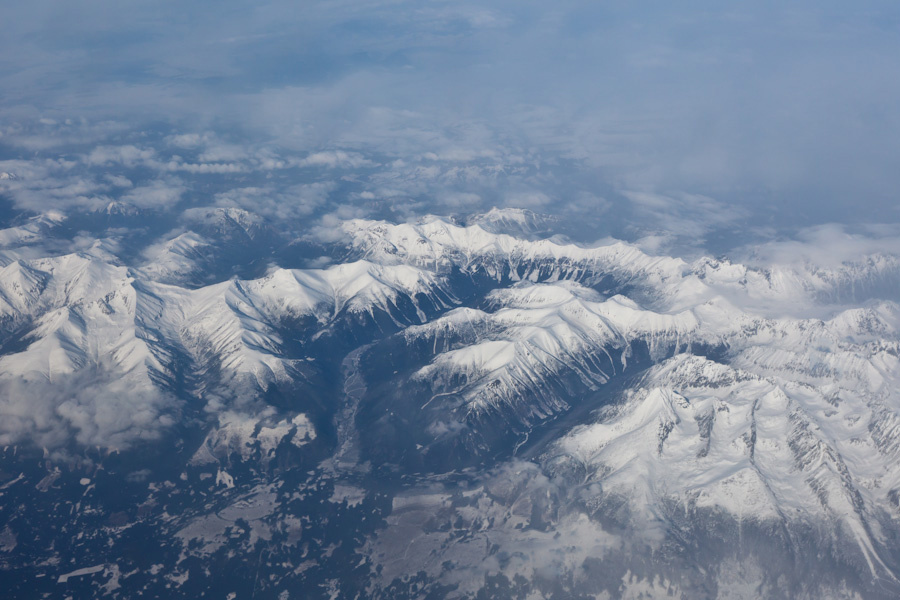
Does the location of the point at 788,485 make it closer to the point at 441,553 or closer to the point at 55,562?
the point at 441,553

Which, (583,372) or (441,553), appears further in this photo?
(583,372)

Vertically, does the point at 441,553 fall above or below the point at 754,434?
below

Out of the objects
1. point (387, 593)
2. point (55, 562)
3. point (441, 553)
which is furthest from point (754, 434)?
point (55, 562)

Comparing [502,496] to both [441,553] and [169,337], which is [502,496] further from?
[169,337]

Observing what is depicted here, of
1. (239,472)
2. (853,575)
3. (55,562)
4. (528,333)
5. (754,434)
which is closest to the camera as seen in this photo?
(853,575)

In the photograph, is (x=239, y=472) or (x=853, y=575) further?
(x=239, y=472)

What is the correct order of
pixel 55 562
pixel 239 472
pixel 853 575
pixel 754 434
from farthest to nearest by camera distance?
pixel 239 472 < pixel 754 434 < pixel 55 562 < pixel 853 575

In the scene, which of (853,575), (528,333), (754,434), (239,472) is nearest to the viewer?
(853,575)

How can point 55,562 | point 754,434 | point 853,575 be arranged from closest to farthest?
1. point 853,575
2. point 55,562
3. point 754,434

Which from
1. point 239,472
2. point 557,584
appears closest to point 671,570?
point 557,584
